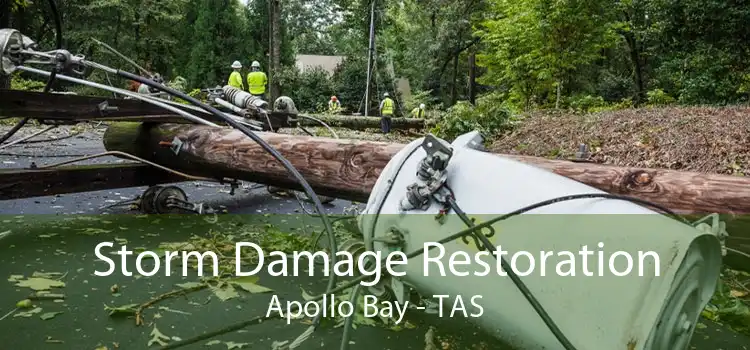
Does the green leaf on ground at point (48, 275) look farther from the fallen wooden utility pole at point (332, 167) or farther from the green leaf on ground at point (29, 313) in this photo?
the fallen wooden utility pole at point (332, 167)

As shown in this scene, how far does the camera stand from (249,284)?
2.57 m

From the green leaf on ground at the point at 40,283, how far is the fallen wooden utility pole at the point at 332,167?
1.32 metres

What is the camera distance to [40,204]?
4.12 meters

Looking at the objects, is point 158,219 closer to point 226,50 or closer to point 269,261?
point 269,261

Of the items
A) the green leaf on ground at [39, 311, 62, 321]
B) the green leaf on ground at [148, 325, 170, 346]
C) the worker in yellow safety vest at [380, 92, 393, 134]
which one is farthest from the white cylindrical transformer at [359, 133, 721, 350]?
the worker in yellow safety vest at [380, 92, 393, 134]

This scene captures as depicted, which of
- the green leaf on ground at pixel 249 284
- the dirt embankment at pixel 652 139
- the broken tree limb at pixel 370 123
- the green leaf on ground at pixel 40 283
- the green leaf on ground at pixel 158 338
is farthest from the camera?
the broken tree limb at pixel 370 123

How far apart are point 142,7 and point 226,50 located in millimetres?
4615

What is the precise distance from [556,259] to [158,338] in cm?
140

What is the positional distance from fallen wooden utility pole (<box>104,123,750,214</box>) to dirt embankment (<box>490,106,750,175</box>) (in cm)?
517

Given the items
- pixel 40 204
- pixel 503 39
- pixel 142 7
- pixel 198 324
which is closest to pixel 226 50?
pixel 142 7

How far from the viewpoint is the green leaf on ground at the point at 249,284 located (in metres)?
2.51

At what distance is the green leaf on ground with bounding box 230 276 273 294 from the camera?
8.24 ft

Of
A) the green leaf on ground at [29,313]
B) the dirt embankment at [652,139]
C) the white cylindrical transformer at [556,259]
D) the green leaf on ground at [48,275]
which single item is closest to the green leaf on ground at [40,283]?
the green leaf on ground at [48,275]

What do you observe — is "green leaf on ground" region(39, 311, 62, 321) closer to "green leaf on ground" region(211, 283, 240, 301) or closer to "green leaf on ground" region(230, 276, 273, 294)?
"green leaf on ground" region(211, 283, 240, 301)
